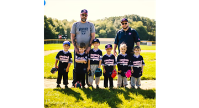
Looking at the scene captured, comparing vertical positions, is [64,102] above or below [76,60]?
below

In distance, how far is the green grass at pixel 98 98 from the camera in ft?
11.9

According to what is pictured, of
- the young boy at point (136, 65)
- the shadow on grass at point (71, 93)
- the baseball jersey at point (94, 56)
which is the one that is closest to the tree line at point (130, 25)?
the baseball jersey at point (94, 56)

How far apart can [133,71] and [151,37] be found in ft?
142

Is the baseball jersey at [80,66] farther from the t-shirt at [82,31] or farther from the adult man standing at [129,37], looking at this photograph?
the adult man standing at [129,37]

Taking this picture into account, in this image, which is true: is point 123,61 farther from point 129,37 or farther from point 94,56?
point 94,56

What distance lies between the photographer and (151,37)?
45.3m

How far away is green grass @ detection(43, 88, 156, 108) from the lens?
364 cm

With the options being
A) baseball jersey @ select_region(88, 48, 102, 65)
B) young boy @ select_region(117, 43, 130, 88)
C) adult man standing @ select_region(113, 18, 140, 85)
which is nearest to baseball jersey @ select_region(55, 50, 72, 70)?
baseball jersey @ select_region(88, 48, 102, 65)

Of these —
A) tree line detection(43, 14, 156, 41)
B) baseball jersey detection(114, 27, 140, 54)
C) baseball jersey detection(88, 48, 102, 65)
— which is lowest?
baseball jersey detection(88, 48, 102, 65)

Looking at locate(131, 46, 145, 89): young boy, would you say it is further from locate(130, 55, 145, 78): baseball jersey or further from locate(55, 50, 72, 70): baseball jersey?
locate(55, 50, 72, 70): baseball jersey

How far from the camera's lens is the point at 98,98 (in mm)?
4062

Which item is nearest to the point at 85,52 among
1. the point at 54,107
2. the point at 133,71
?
the point at 133,71
